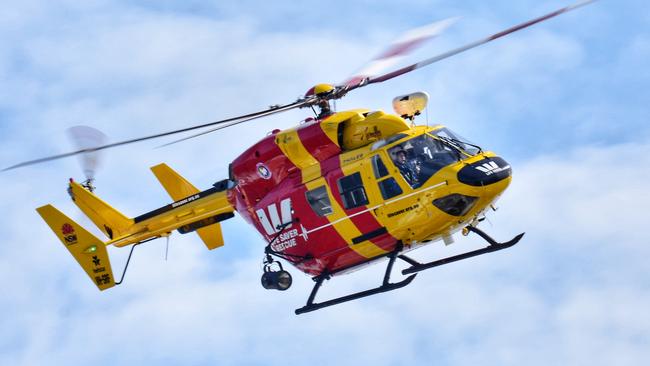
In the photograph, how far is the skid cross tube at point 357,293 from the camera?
16.1m

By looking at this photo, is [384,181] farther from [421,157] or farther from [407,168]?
[421,157]

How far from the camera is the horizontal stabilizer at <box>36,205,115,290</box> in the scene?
63.7 feet

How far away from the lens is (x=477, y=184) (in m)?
15.3

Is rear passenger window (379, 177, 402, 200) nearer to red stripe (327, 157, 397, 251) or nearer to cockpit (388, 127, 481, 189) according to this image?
cockpit (388, 127, 481, 189)

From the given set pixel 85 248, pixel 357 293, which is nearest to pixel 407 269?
pixel 357 293

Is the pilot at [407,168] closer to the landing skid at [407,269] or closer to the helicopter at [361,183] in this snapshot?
the helicopter at [361,183]

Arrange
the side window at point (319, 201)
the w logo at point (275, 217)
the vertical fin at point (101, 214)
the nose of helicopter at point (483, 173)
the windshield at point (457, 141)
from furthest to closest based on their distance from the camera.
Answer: the vertical fin at point (101, 214) → the w logo at point (275, 217) → the side window at point (319, 201) → the windshield at point (457, 141) → the nose of helicopter at point (483, 173)

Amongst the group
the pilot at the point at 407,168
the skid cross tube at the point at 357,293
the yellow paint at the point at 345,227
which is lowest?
the skid cross tube at the point at 357,293

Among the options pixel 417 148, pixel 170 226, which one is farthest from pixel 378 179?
pixel 170 226

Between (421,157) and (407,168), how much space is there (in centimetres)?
28

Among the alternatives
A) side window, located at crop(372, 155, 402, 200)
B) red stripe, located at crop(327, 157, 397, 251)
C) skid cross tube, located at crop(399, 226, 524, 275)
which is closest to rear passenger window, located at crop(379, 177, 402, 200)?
side window, located at crop(372, 155, 402, 200)

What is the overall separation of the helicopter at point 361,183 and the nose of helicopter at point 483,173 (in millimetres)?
16

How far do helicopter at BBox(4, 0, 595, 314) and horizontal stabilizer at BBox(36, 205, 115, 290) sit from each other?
2028 millimetres

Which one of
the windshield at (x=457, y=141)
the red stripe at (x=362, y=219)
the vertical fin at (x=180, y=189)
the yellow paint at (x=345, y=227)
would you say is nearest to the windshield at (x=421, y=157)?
the windshield at (x=457, y=141)
